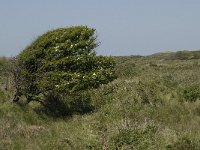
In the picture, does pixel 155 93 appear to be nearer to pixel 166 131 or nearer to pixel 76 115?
pixel 76 115

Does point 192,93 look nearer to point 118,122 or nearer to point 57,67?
point 57,67

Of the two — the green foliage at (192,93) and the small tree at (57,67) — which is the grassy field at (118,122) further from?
the small tree at (57,67)

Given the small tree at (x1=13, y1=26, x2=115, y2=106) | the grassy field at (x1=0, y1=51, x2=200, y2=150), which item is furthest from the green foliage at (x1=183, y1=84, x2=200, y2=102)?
the small tree at (x1=13, y1=26, x2=115, y2=106)

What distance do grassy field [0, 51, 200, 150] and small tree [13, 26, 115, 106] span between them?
A: 2.52 ft

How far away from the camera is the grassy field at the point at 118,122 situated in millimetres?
11047

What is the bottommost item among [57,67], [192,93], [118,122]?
[118,122]

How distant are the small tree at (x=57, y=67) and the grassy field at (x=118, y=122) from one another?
2.52 feet

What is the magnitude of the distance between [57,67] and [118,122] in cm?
541

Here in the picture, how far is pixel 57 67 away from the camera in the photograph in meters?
17.6

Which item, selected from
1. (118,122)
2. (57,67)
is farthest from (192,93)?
(118,122)

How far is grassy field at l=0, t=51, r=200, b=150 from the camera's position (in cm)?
1105

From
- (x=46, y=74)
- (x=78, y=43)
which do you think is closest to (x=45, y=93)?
(x=46, y=74)

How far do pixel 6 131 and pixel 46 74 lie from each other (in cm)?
423

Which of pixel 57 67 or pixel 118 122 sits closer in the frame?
pixel 118 122
